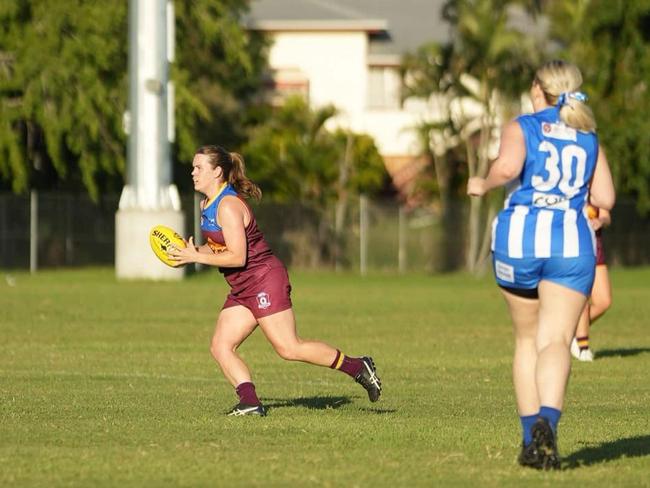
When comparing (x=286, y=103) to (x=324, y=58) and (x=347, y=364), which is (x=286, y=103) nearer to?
(x=324, y=58)

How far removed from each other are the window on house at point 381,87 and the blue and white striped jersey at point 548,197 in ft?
185

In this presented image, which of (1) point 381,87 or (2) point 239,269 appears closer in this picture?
(2) point 239,269

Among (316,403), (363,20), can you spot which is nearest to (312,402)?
(316,403)

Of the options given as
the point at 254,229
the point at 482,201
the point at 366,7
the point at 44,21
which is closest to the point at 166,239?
the point at 254,229

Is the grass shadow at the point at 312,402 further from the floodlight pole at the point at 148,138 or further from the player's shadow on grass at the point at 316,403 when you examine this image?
the floodlight pole at the point at 148,138

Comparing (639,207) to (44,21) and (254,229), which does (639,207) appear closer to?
(44,21)

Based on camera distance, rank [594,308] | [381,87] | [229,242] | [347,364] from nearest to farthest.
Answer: [229,242]
[347,364]
[594,308]
[381,87]

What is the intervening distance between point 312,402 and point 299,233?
3313 centimetres

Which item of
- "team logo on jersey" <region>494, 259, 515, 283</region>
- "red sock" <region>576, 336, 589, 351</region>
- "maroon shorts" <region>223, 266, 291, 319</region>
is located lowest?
"red sock" <region>576, 336, 589, 351</region>

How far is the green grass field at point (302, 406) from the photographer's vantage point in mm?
9062

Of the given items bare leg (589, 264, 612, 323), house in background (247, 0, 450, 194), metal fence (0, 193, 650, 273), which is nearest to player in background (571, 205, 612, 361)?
bare leg (589, 264, 612, 323)

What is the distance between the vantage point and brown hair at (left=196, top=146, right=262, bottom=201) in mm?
11492

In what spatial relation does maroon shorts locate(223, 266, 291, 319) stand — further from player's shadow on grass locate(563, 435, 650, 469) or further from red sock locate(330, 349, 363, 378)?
player's shadow on grass locate(563, 435, 650, 469)

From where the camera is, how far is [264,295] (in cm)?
1152
